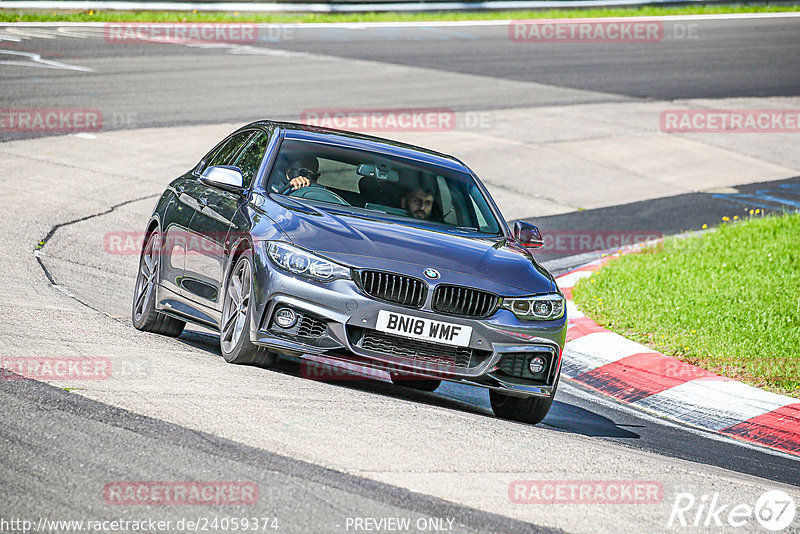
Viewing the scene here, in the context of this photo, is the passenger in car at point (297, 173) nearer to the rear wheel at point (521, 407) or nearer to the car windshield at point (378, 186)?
the car windshield at point (378, 186)

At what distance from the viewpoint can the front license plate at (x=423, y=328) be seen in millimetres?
6656

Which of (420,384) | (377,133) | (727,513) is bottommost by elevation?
(420,384)

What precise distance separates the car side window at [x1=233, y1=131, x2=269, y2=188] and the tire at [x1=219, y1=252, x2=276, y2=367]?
0.90 meters

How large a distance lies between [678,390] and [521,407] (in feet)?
6.46

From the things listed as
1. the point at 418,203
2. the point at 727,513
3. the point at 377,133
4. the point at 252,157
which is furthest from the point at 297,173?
the point at 377,133

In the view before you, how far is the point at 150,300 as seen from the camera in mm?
8500

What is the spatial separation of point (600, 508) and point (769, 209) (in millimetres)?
12685

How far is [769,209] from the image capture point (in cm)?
1680

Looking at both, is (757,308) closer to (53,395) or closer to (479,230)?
(479,230)

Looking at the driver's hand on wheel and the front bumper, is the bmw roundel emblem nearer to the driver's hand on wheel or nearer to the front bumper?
the front bumper

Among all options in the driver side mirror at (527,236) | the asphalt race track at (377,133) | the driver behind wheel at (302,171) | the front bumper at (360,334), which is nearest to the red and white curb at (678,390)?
the asphalt race track at (377,133)

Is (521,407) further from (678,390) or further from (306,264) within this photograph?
(678,390)

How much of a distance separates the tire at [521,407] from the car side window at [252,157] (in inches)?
88.5

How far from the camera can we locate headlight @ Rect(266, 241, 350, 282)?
6699 mm
